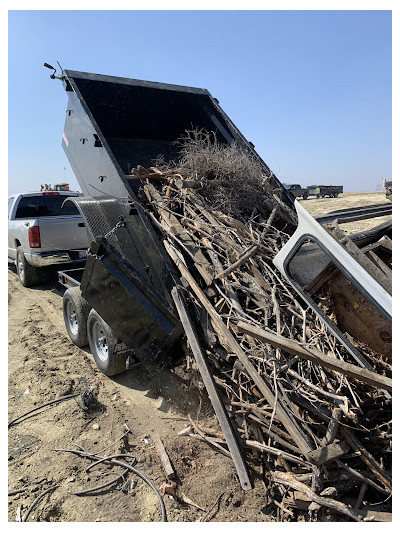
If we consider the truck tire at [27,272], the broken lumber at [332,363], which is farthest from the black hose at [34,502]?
the truck tire at [27,272]

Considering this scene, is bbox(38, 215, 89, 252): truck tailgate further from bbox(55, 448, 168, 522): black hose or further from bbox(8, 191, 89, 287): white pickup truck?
bbox(55, 448, 168, 522): black hose

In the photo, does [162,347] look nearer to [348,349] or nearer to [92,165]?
[348,349]

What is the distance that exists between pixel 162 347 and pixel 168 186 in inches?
87.3

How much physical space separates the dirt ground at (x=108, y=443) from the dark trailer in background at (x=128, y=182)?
0.66 m

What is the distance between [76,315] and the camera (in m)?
5.24

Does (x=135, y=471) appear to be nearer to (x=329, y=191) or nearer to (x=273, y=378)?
(x=273, y=378)

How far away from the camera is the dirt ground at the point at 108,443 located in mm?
2920

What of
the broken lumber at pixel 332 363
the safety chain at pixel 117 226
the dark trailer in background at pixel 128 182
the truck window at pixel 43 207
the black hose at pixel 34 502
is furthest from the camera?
the truck window at pixel 43 207

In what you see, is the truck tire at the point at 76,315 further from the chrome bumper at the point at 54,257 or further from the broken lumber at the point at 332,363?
the broken lumber at the point at 332,363

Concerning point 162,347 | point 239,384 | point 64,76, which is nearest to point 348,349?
point 239,384

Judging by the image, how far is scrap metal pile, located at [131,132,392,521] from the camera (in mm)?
2566

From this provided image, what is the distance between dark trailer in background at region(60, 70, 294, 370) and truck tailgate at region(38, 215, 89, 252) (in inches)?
76.6

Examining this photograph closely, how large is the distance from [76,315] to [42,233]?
9.79ft

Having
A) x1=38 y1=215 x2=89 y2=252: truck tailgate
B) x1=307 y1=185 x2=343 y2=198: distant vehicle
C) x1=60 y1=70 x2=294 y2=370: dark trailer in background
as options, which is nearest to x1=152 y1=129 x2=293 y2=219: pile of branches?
x1=60 y1=70 x2=294 y2=370: dark trailer in background
